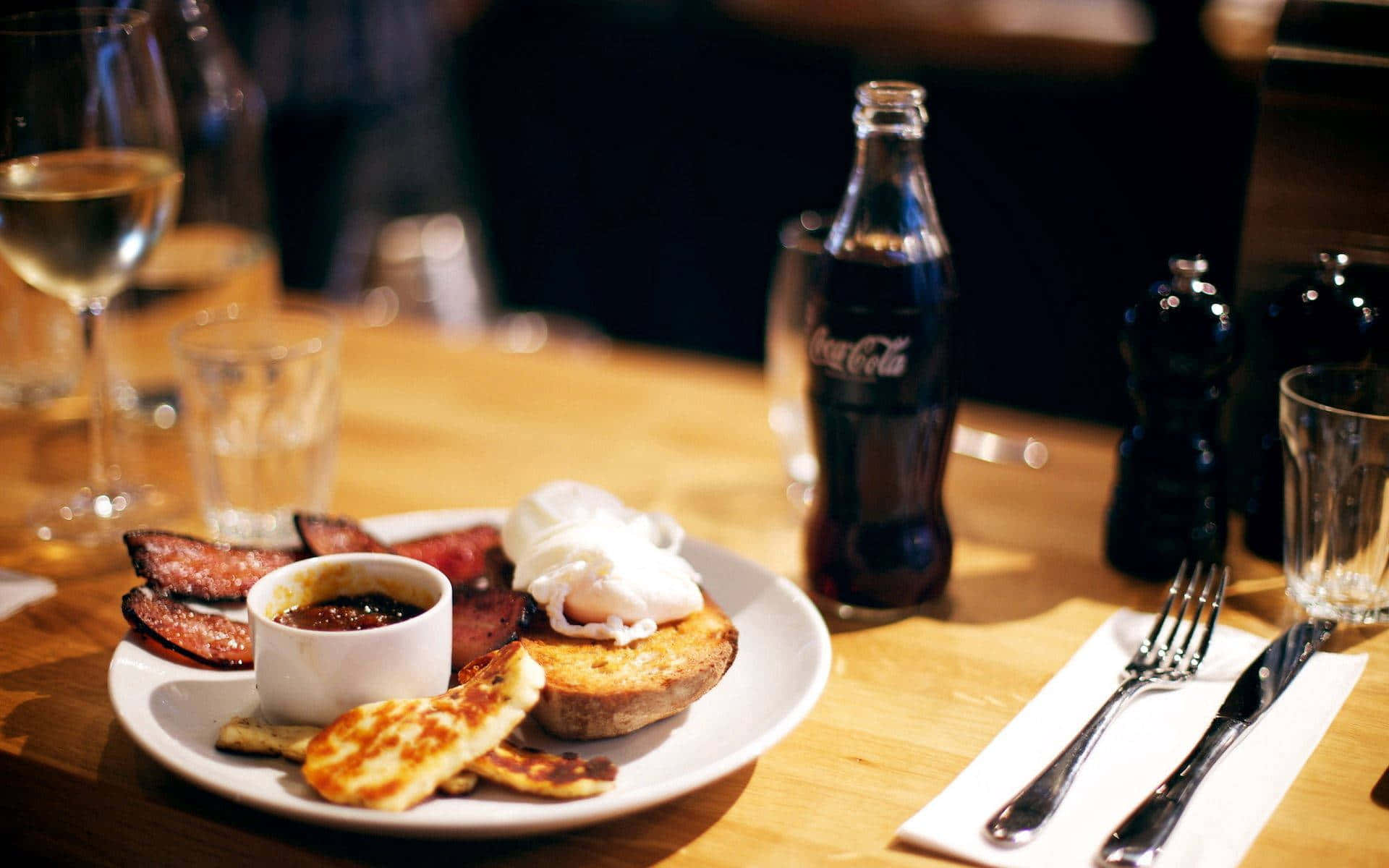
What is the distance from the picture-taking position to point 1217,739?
1.01 meters

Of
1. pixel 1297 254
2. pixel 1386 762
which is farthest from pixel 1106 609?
pixel 1297 254

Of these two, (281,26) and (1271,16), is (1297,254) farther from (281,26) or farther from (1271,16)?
(281,26)

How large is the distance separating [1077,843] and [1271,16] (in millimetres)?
2923

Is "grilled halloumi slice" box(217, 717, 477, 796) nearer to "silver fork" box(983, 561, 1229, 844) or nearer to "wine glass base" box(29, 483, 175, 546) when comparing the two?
"silver fork" box(983, 561, 1229, 844)

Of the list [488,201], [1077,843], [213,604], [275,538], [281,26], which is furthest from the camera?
[488,201]

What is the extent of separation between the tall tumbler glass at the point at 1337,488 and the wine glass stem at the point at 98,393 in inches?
53.2

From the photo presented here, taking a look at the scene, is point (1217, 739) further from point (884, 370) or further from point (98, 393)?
point (98, 393)

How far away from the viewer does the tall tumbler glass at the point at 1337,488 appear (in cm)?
118

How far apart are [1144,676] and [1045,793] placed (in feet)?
0.80

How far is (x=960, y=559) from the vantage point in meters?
1.45

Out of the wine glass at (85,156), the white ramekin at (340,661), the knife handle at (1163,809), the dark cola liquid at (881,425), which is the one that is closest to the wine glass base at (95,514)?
the wine glass at (85,156)

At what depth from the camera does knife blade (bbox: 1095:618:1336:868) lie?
868 millimetres

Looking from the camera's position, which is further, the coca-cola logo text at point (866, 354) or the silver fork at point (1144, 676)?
the coca-cola logo text at point (866, 354)

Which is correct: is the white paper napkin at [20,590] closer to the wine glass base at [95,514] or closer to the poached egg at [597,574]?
the wine glass base at [95,514]
